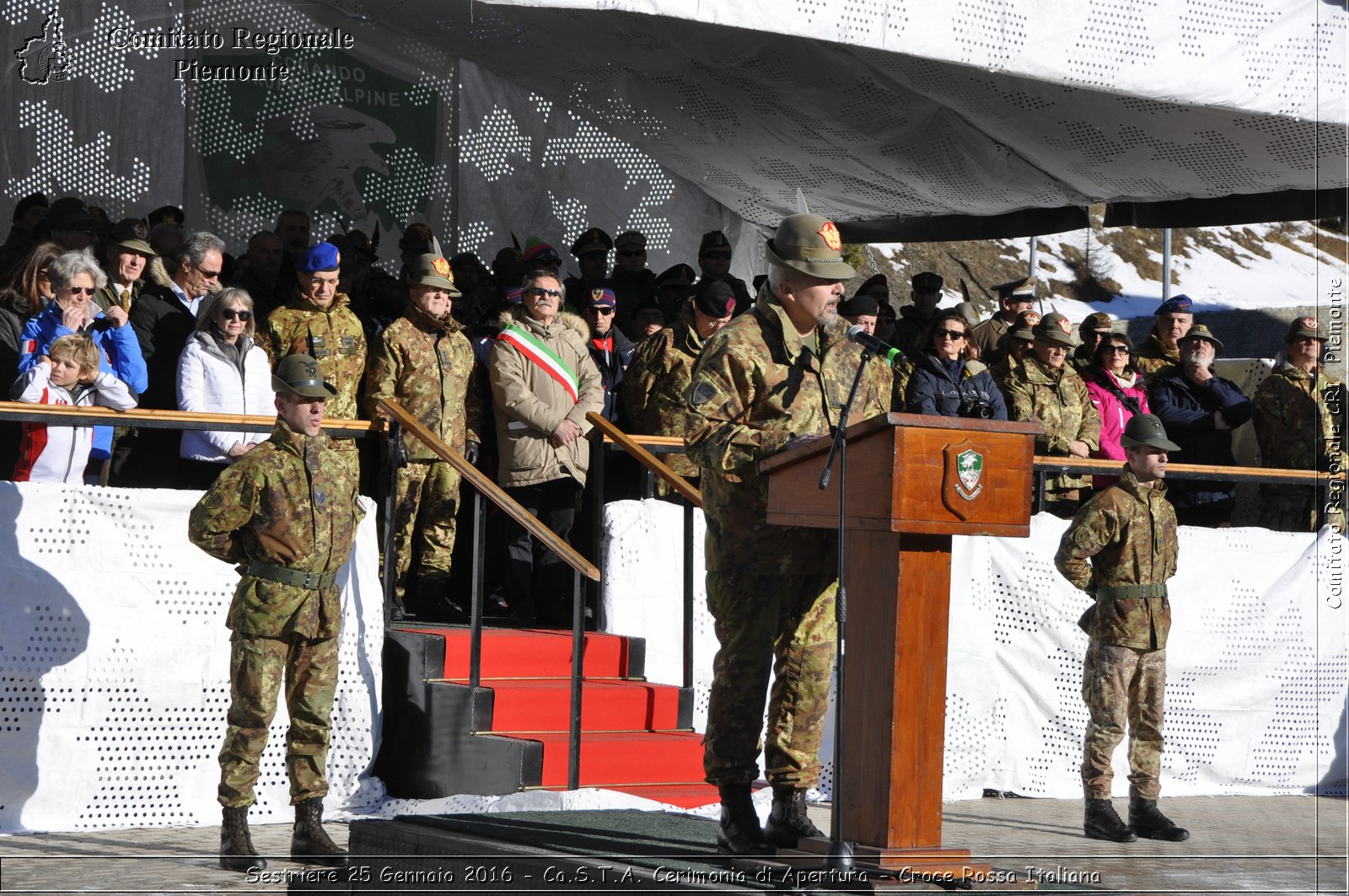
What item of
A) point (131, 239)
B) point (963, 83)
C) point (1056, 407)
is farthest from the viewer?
point (1056, 407)

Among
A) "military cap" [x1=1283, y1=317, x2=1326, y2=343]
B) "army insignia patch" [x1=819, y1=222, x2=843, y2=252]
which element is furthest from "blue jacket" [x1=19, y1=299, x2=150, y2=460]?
"military cap" [x1=1283, y1=317, x2=1326, y2=343]

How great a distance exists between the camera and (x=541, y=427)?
28.3 ft

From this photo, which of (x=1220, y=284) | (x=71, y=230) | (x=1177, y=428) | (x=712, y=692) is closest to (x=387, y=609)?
(x=71, y=230)

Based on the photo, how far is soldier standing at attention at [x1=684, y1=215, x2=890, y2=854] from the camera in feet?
16.2

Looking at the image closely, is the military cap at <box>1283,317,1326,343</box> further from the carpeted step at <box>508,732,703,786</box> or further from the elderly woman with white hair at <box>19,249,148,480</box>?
the elderly woman with white hair at <box>19,249,148,480</box>

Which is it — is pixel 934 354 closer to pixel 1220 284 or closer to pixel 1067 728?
pixel 1067 728

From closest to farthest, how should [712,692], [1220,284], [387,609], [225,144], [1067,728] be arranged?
[712,692], [387,609], [1067,728], [225,144], [1220,284]

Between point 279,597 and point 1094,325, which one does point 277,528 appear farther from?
point 1094,325

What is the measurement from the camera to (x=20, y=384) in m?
7.54

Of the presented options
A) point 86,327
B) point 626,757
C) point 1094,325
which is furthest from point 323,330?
point 1094,325

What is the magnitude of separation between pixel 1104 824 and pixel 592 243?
5060 mm

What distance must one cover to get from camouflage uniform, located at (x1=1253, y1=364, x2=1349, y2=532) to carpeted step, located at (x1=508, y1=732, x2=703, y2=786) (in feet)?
16.8

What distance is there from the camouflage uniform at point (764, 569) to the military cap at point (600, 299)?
490 centimetres

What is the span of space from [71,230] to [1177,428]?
7.14 meters
